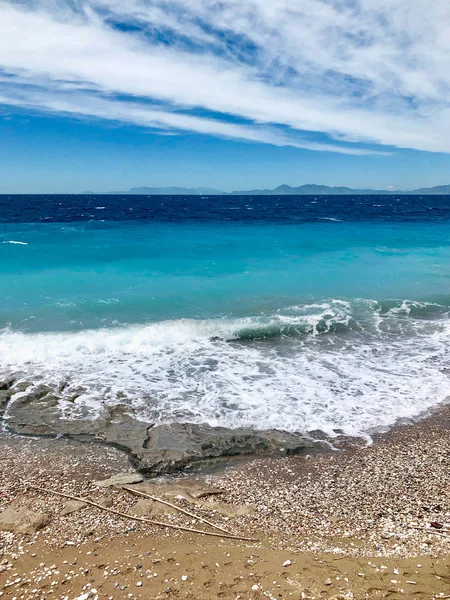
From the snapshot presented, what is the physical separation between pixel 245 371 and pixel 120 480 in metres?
5.67

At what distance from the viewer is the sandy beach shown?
515cm

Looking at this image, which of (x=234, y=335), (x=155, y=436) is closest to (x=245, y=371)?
(x=234, y=335)

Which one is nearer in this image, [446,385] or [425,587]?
[425,587]

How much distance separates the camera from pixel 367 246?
130 ft

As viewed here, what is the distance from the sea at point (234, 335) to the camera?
10562mm

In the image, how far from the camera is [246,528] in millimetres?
6270

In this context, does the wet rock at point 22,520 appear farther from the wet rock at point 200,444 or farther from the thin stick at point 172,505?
the wet rock at point 200,444

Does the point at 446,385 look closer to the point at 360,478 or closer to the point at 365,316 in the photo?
the point at 360,478

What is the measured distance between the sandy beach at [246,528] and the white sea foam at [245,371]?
164 centimetres

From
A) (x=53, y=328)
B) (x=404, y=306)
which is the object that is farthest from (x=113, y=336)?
(x=404, y=306)

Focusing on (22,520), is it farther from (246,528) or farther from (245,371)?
(245,371)

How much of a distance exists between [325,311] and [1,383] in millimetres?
13162

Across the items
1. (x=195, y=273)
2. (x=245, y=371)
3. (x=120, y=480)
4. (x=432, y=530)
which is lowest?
(x=120, y=480)

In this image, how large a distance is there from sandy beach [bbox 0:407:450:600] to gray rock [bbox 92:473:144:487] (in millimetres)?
133
